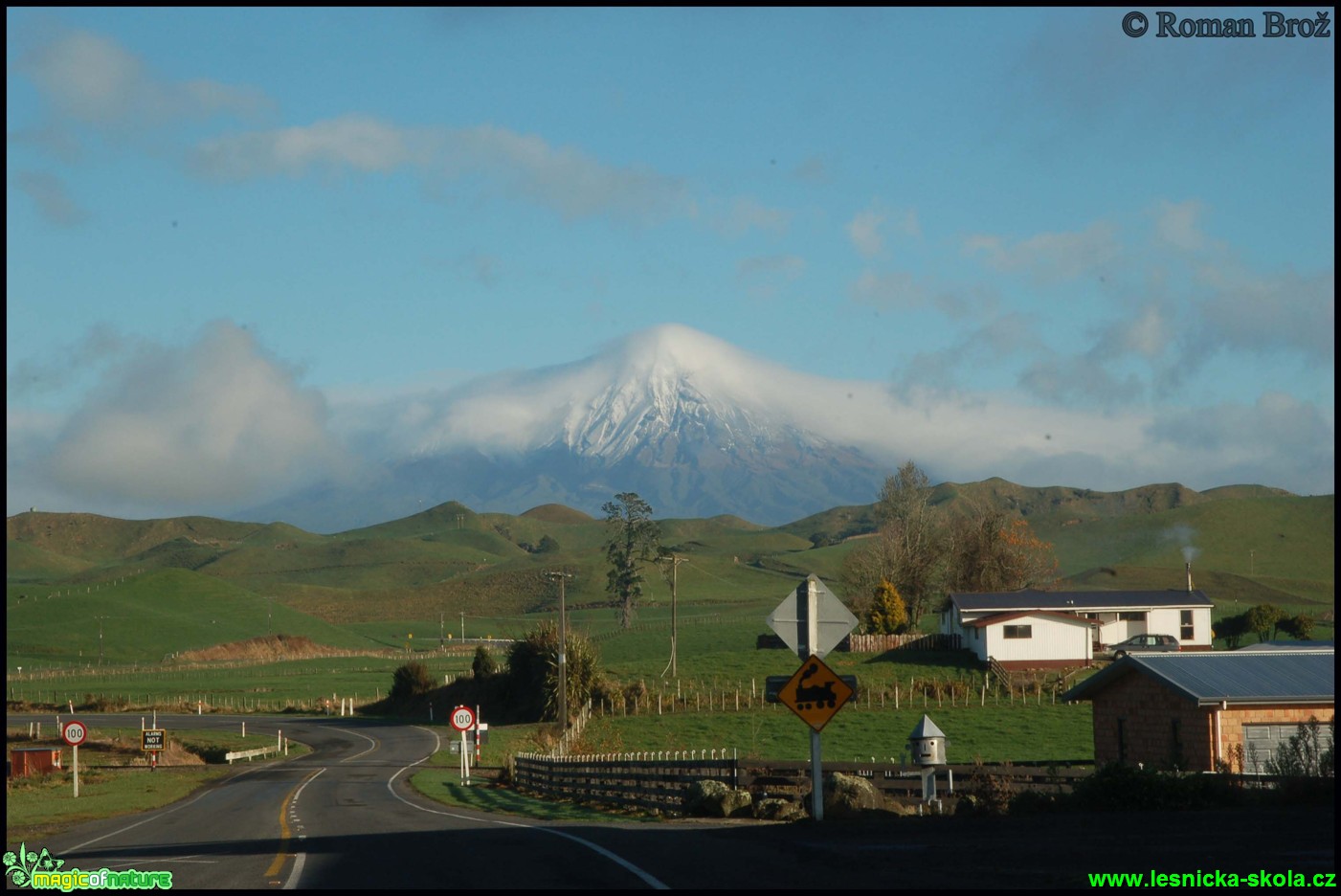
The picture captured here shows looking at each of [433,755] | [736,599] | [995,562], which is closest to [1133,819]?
[433,755]

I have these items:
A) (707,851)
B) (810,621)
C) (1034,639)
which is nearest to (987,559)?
(1034,639)

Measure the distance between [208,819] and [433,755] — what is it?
29180 millimetres

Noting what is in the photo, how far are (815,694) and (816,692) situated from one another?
3 cm

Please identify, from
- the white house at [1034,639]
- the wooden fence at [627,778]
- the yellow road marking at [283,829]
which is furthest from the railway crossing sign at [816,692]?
the white house at [1034,639]

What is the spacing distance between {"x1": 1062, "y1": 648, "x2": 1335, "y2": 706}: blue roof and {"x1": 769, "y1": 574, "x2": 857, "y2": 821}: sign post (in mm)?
15005

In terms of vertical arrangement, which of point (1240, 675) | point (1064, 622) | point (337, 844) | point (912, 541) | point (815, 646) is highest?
point (912, 541)

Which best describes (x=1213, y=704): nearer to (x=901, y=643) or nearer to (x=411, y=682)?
(x=901, y=643)

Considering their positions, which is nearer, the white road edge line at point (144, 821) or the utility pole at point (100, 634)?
the white road edge line at point (144, 821)

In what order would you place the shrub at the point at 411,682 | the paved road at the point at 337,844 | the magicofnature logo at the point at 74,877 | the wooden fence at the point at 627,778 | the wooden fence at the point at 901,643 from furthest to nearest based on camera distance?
the shrub at the point at 411,682, the wooden fence at the point at 901,643, the wooden fence at the point at 627,778, the magicofnature logo at the point at 74,877, the paved road at the point at 337,844

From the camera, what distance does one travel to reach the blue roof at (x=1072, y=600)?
281ft

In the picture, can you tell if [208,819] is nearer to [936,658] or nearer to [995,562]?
[936,658]

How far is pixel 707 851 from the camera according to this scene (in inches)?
699

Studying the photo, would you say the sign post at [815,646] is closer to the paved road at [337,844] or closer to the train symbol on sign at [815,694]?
the train symbol on sign at [815,694]

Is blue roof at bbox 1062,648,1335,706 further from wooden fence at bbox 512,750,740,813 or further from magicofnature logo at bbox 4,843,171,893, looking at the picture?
magicofnature logo at bbox 4,843,171,893
